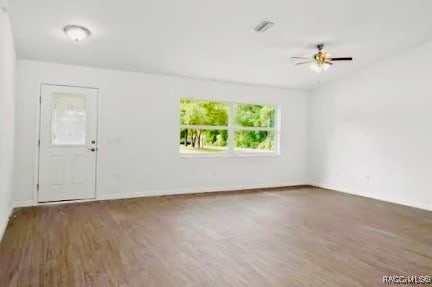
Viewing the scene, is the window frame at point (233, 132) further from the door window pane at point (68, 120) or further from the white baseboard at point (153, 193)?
the door window pane at point (68, 120)

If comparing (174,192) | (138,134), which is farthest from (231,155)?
(138,134)

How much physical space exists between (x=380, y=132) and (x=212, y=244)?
179 inches

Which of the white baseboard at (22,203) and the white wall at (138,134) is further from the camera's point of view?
the white wall at (138,134)

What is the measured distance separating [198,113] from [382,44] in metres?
3.71

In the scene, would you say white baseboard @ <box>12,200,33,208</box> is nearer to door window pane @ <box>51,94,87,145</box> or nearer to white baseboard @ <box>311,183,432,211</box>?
door window pane @ <box>51,94,87,145</box>

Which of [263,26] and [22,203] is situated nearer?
[263,26]

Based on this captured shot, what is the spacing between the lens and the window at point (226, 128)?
21.2ft

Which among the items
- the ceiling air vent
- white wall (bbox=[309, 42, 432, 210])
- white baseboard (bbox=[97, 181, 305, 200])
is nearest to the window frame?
white baseboard (bbox=[97, 181, 305, 200])

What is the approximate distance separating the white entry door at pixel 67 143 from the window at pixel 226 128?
1828 mm

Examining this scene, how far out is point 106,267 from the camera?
8.96 ft

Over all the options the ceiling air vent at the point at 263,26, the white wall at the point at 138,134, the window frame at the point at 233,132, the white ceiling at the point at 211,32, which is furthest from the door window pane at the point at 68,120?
the ceiling air vent at the point at 263,26

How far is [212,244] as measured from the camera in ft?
11.1

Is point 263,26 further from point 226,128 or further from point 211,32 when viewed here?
point 226,128

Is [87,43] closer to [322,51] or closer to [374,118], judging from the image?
[322,51]
